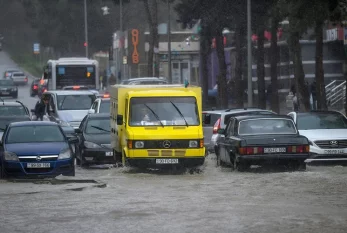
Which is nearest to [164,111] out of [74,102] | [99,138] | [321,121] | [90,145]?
[90,145]

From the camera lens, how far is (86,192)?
17812 millimetres

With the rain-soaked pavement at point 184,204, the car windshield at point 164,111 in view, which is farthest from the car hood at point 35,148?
the car windshield at point 164,111

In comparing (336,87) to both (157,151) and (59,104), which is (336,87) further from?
(157,151)

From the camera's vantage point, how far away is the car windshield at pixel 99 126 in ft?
94.0

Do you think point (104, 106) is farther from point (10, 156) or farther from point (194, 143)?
point (10, 156)

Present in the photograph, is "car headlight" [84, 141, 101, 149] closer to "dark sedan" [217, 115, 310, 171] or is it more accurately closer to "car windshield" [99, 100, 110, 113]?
"dark sedan" [217, 115, 310, 171]

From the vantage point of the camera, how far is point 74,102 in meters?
38.8

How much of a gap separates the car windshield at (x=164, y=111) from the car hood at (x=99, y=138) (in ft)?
14.1

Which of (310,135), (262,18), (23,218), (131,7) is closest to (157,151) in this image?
(310,135)

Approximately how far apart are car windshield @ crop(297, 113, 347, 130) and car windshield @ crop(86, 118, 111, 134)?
580cm

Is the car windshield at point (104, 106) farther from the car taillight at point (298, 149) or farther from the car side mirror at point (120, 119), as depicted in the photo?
the car taillight at point (298, 149)

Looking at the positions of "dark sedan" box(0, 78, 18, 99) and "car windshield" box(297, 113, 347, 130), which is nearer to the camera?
"car windshield" box(297, 113, 347, 130)

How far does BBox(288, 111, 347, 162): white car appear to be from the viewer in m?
24.6

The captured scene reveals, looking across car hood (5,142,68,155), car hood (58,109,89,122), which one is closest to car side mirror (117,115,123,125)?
car hood (5,142,68,155)
